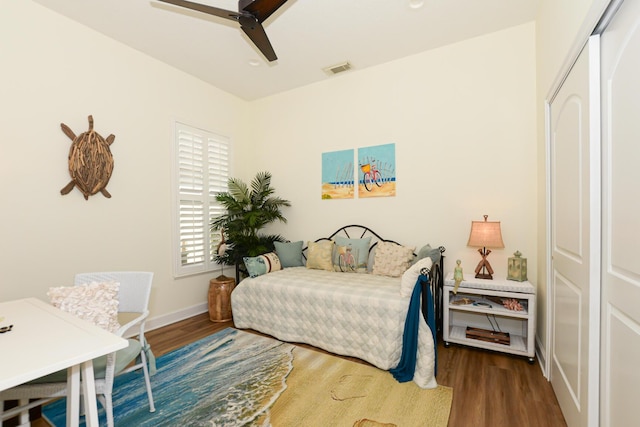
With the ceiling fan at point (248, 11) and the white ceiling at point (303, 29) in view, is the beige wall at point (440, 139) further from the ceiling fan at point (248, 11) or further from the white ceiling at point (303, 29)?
the ceiling fan at point (248, 11)

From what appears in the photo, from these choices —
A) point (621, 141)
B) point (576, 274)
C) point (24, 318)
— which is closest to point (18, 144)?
point (24, 318)

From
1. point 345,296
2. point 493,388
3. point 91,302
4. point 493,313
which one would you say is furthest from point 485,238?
point 91,302

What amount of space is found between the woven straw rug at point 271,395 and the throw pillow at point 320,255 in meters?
1.08

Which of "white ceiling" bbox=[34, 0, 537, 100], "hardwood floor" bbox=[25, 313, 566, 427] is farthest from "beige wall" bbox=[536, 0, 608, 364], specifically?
"white ceiling" bbox=[34, 0, 537, 100]

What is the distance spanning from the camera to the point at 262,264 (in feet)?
11.3

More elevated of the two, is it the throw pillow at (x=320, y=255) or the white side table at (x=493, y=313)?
the throw pillow at (x=320, y=255)

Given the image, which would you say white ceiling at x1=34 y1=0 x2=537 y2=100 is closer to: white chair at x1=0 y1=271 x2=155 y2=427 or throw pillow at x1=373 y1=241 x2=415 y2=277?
throw pillow at x1=373 y1=241 x2=415 y2=277

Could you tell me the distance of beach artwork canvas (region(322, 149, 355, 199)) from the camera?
3.77m

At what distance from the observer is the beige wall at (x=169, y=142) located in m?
2.46

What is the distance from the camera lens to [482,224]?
9.04 feet

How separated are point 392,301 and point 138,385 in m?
2.00

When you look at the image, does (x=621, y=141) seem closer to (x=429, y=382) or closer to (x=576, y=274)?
(x=576, y=274)

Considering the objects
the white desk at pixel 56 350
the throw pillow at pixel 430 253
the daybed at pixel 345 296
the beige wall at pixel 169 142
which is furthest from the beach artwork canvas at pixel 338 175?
the white desk at pixel 56 350

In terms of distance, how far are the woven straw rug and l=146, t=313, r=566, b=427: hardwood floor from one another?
0.13 metres
